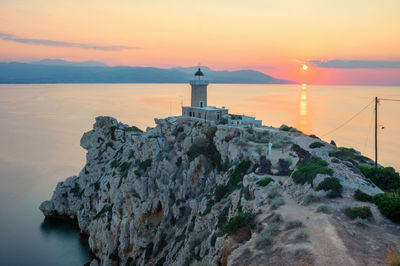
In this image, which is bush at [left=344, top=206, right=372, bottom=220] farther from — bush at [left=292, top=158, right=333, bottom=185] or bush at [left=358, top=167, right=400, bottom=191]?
bush at [left=358, top=167, right=400, bottom=191]

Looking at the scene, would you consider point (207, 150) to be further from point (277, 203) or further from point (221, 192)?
point (277, 203)

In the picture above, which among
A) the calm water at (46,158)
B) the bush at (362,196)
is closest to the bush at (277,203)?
the bush at (362,196)

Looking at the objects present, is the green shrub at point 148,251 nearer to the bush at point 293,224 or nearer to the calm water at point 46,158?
the calm water at point 46,158

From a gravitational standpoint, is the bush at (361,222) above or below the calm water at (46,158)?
above

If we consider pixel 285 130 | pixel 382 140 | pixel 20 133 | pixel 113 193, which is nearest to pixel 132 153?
pixel 113 193

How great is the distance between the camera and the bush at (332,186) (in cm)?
1675

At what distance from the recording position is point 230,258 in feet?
43.2

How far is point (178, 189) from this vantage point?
3619 cm

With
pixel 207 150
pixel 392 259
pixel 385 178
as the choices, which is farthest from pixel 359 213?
pixel 207 150

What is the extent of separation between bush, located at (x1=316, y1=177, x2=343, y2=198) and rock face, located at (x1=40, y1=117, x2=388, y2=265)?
1.51ft

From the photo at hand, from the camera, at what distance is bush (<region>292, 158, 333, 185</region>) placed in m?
18.7

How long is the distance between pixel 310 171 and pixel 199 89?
32846mm

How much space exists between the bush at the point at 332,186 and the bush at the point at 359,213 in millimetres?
2343

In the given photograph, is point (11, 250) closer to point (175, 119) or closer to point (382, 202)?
point (175, 119)
